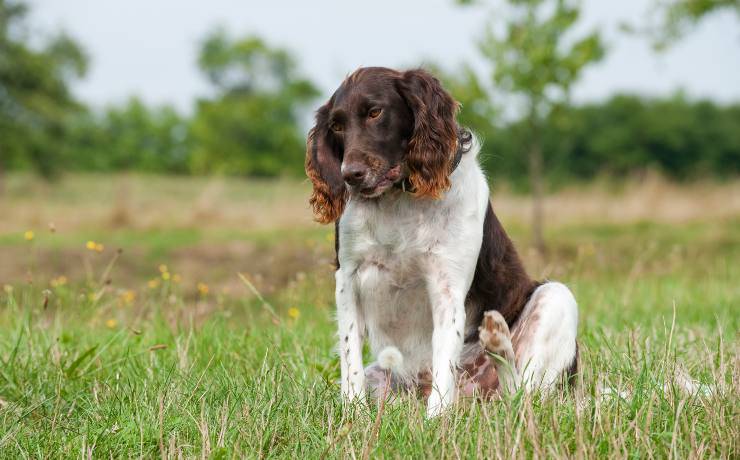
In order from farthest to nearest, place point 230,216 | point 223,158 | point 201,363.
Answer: point 223,158, point 230,216, point 201,363

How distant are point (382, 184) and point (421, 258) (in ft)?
1.24

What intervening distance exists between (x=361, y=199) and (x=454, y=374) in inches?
33.8

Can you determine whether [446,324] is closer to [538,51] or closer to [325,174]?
[325,174]

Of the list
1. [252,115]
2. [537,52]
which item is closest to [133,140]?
[252,115]

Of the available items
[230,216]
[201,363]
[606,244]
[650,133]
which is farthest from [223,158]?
[201,363]

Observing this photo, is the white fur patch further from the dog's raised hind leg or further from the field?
the dog's raised hind leg

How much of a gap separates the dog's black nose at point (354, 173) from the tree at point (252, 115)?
4031cm

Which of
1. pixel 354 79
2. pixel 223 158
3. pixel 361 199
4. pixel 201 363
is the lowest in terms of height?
pixel 223 158

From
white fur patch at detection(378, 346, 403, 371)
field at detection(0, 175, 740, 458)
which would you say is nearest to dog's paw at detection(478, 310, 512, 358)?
field at detection(0, 175, 740, 458)

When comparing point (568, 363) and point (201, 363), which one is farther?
point (201, 363)

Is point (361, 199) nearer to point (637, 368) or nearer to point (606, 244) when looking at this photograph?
point (637, 368)

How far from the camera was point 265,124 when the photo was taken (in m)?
45.9

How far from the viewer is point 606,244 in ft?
49.8

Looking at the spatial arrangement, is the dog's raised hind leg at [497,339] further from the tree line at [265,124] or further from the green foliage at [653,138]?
the green foliage at [653,138]
